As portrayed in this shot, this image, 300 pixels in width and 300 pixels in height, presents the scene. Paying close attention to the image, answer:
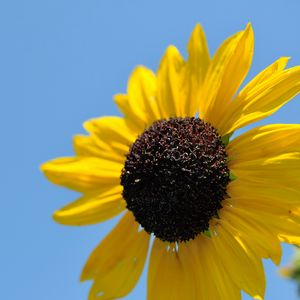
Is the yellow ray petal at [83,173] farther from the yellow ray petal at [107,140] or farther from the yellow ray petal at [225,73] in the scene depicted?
the yellow ray petal at [225,73]

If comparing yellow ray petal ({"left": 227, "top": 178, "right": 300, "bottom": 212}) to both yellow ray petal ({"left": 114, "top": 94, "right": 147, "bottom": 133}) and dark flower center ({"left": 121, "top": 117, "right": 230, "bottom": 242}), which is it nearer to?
dark flower center ({"left": 121, "top": 117, "right": 230, "bottom": 242})

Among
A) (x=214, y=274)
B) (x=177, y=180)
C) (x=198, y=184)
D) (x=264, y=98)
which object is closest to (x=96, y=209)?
(x=177, y=180)

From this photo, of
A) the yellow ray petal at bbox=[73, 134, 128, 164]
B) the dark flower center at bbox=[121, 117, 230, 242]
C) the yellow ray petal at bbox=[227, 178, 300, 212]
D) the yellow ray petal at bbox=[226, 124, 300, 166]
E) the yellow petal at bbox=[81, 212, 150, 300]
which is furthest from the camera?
the yellow ray petal at bbox=[73, 134, 128, 164]

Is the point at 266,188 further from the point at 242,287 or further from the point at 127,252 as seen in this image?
the point at 127,252

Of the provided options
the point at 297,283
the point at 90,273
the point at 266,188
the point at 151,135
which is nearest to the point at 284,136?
the point at 266,188

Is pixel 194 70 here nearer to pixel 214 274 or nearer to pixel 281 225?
pixel 281 225

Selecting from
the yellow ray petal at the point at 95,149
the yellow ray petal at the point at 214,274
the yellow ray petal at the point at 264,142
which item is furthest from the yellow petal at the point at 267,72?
the yellow ray petal at the point at 95,149

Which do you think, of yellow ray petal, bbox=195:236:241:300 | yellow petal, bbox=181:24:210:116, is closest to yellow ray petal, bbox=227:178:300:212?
yellow ray petal, bbox=195:236:241:300
